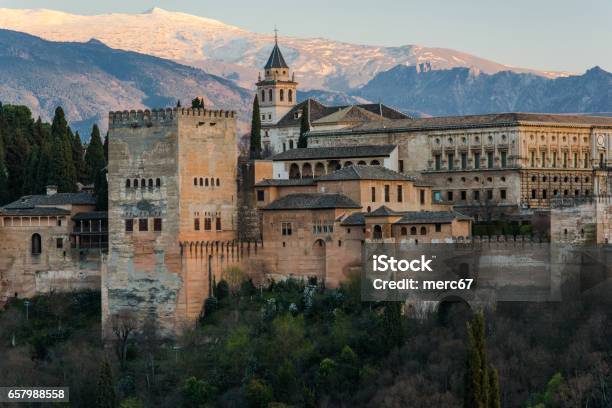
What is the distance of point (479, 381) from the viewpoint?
58.0 meters

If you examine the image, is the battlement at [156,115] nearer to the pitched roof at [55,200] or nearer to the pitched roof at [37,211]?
the pitched roof at [37,211]

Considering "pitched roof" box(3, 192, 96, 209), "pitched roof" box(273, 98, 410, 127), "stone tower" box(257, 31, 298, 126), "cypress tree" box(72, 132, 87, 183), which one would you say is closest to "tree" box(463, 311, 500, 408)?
"pitched roof" box(3, 192, 96, 209)

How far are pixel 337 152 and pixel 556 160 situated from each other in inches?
428

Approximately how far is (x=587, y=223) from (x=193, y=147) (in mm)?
16674

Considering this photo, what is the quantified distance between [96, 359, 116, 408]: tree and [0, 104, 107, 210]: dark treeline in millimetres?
15073

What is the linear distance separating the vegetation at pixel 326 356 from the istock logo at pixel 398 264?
56.5 inches

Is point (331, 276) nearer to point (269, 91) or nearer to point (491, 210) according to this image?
point (491, 210)

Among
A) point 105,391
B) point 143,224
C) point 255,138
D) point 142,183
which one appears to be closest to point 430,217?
point 143,224

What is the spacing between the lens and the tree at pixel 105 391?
216ft

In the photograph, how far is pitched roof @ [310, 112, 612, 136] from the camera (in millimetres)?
85431

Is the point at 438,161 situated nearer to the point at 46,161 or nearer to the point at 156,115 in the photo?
the point at 156,115

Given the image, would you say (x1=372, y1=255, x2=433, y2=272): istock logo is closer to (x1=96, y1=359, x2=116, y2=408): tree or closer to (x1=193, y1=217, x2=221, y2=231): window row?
(x1=193, y1=217, x2=221, y2=231): window row

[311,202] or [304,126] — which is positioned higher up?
[304,126]

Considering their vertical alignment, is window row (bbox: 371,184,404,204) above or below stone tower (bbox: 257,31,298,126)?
below
